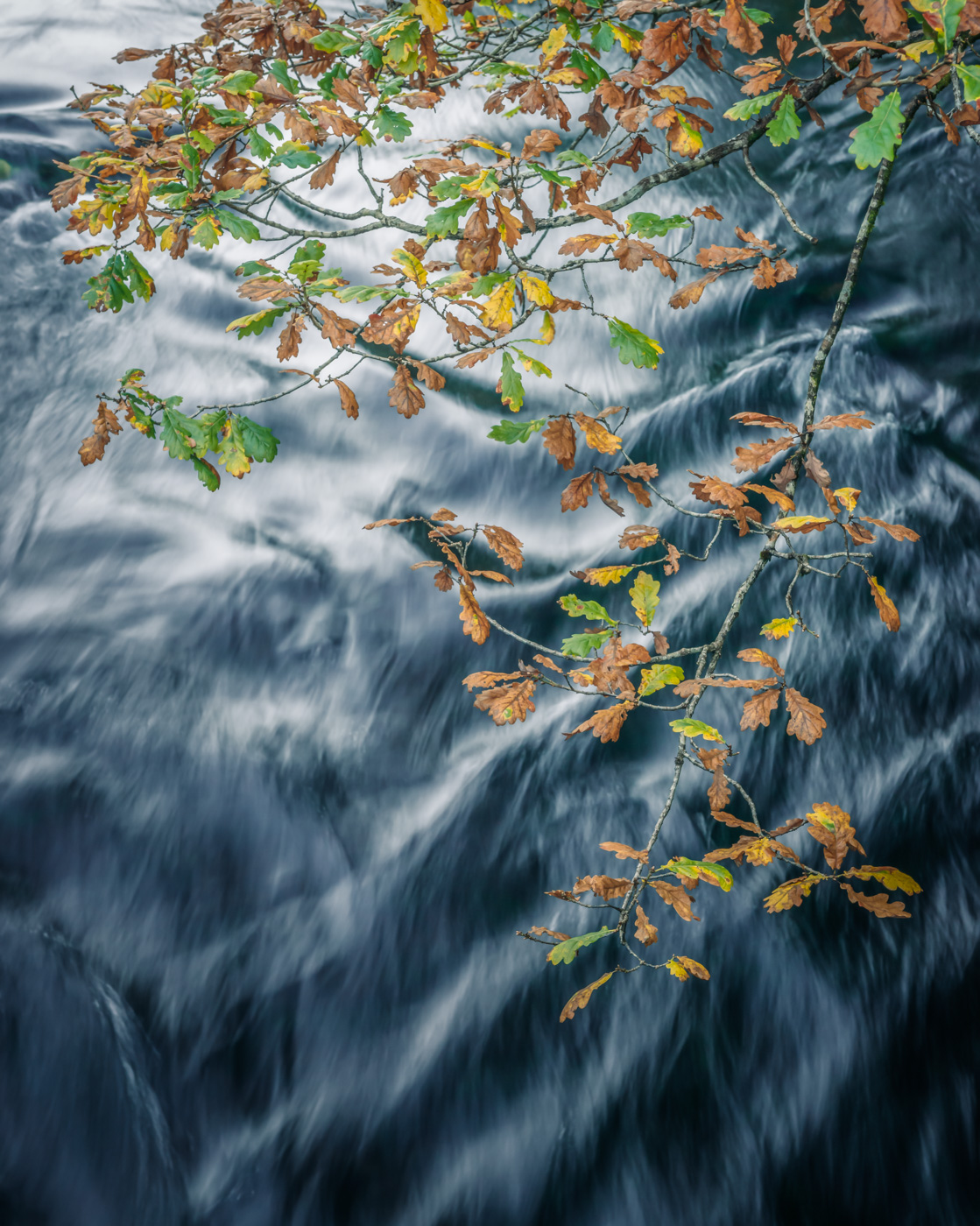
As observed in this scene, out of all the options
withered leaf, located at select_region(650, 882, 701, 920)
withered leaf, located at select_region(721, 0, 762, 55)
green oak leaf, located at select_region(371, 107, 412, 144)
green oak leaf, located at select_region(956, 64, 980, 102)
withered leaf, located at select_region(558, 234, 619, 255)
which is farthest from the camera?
green oak leaf, located at select_region(371, 107, 412, 144)

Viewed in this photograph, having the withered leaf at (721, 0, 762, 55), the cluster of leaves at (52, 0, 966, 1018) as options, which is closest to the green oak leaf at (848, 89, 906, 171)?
the cluster of leaves at (52, 0, 966, 1018)

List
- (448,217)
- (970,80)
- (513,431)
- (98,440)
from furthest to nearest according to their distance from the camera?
(98,440) → (513,431) → (448,217) → (970,80)

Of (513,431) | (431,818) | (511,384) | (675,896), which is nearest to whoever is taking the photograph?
(675,896)

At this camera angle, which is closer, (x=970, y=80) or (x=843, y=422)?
(x=970, y=80)

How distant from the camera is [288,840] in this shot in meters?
2.60

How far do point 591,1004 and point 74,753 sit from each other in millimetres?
1927

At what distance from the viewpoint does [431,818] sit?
8.91 feet

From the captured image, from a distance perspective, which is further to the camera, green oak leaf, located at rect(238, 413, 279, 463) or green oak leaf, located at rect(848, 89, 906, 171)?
green oak leaf, located at rect(238, 413, 279, 463)

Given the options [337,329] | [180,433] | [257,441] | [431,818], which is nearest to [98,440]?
[180,433]

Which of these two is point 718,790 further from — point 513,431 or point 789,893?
point 513,431

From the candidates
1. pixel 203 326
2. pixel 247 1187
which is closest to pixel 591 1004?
pixel 247 1187

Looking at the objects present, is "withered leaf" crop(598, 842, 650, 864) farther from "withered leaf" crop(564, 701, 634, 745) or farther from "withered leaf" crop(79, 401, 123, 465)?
"withered leaf" crop(79, 401, 123, 465)

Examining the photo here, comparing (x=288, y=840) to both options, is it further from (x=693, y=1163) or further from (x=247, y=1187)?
(x=693, y=1163)

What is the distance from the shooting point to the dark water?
2236 millimetres
